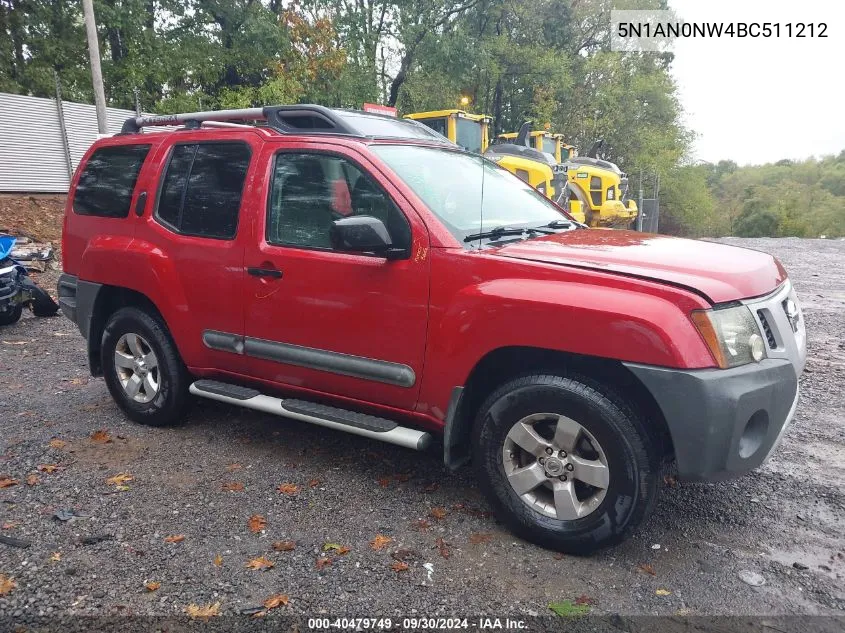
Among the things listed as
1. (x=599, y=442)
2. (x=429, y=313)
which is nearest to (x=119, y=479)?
(x=429, y=313)

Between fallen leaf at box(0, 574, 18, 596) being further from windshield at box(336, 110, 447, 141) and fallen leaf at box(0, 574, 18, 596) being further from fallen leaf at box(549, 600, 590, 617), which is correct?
windshield at box(336, 110, 447, 141)

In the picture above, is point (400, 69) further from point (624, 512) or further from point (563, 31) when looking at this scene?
point (624, 512)

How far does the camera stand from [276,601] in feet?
8.57

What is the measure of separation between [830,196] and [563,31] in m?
57.8

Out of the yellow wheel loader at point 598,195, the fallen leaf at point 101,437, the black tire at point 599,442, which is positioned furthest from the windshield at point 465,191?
the yellow wheel loader at point 598,195

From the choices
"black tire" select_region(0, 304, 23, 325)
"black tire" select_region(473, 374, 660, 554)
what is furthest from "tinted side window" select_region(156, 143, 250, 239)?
"black tire" select_region(0, 304, 23, 325)

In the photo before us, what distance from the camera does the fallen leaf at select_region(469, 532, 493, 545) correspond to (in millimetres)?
3064

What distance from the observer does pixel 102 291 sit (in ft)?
15.0

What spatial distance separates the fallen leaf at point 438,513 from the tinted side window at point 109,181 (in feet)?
9.65

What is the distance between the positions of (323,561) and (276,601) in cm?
33

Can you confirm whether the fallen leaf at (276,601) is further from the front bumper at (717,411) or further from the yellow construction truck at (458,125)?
the yellow construction truck at (458,125)

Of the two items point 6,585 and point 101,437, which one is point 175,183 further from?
point 6,585

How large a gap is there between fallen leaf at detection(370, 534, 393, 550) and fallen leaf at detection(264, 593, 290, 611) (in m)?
0.52

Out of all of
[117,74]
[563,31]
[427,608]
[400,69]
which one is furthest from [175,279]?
[563,31]
